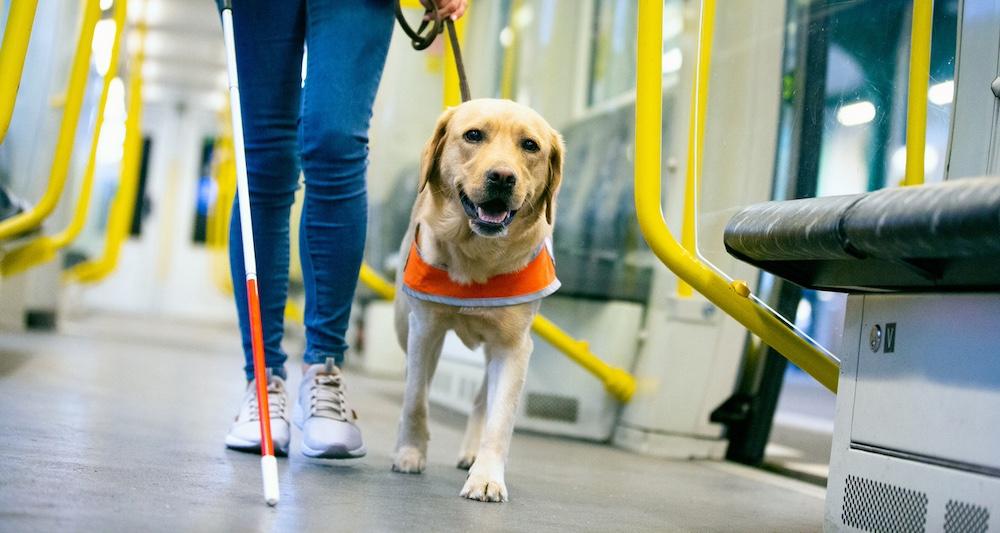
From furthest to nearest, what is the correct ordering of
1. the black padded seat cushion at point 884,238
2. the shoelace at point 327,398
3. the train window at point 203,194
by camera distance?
the train window at point 203,194
the shoelace at point 327,398
the black padded seat cushion at point 884,238

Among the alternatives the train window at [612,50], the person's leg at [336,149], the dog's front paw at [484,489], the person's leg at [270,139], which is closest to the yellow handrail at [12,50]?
the person's leg at [270,139]

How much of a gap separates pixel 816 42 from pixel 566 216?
5.99 feet

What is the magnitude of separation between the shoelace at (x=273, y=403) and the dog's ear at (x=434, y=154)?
526 mm

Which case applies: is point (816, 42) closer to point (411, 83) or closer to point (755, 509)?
point (755, 509)

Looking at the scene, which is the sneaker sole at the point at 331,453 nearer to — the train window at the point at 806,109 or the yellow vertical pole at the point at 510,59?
the train window at the point at 806,109

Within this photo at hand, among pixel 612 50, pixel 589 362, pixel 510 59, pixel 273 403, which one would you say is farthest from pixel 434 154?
pixel 510 59

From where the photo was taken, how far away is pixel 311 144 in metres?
2.01

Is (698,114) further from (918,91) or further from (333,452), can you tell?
(333,452)

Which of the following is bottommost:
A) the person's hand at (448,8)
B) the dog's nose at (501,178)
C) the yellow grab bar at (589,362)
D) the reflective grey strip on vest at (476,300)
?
the yellow grab bar at (589,362)

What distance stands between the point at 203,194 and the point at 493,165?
1566 cm

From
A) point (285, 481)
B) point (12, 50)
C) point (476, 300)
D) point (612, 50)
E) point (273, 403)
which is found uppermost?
point (612, 50)

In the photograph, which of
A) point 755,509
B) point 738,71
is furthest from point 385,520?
point 738,71

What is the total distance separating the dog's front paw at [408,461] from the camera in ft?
6.85

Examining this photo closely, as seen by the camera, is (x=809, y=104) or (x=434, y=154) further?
(x=809, y=104)
